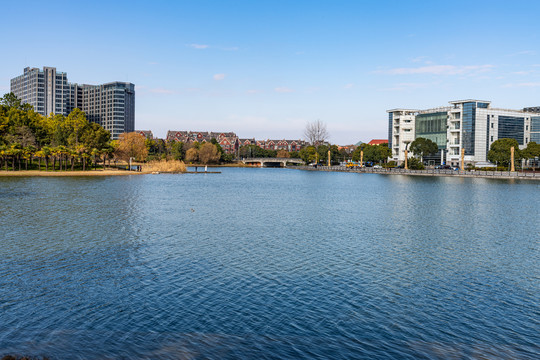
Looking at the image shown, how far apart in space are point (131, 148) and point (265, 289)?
133198 mm

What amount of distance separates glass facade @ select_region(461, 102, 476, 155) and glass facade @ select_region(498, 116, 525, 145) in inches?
425

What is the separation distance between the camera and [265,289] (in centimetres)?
2000

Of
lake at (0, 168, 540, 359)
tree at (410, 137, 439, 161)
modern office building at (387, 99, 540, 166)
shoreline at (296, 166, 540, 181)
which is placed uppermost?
modern office building at (387, 99, 540, 166)

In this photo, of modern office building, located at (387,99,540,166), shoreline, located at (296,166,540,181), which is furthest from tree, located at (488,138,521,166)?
modern office building, located at (387,99,540,166)

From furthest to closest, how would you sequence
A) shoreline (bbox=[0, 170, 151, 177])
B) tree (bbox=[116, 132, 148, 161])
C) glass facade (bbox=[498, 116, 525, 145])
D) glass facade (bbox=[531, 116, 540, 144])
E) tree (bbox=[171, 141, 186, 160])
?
tree (bbox=[171, 141, 186, 160]) → glass facade (bbox=[531, 116, 540, 144]) → glass facade (bbox=[498, 116, 525, 145]) → tree (bbox=[116, 132, 148, 161]) → shoreline (bbox=[0, 170, 151, 177])

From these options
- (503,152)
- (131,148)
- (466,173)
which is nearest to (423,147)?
(503,152)

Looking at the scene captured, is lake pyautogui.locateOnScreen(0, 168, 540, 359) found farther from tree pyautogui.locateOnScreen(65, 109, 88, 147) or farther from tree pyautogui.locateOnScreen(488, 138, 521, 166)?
tree pyautogui.locateOnScreen(488, 138, 521, 166)

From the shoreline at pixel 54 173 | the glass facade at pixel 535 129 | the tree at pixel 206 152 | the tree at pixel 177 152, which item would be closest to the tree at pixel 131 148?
the shoreline at pixel 54 173

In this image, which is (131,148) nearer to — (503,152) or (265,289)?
(503,152)

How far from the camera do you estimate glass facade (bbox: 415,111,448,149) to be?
165 m

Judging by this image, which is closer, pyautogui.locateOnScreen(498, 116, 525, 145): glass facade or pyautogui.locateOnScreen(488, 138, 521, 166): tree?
pyautogui.locateOnScreen(488, 138, 521, 166): tree

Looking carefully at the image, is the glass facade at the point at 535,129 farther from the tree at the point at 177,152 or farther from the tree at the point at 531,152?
the tree at the point at 177,152

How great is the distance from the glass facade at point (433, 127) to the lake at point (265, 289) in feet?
435

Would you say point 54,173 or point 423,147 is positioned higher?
point 423,147
